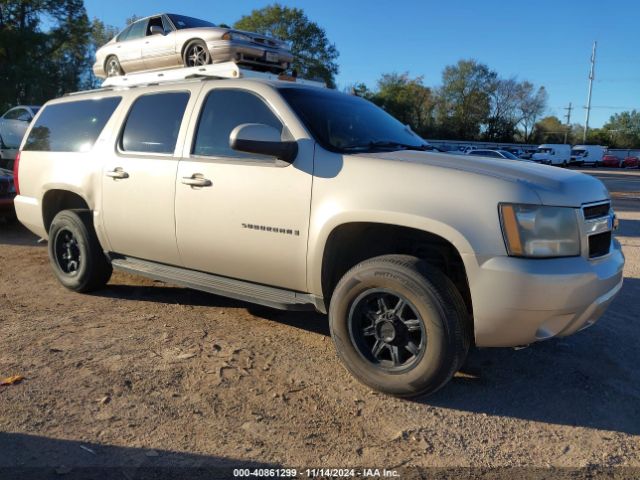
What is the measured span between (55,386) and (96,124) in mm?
2677

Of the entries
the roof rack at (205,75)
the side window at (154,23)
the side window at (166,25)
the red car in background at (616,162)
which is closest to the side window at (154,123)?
the roof rack at (205,75)

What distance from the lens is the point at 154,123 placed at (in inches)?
181

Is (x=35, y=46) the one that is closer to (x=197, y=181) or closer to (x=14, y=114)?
(x=14, y=114)

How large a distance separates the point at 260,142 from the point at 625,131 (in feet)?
344

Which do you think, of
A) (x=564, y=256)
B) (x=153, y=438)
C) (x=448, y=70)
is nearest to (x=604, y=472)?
(x=564, y=256)

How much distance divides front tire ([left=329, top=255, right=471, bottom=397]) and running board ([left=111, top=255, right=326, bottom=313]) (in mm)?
350

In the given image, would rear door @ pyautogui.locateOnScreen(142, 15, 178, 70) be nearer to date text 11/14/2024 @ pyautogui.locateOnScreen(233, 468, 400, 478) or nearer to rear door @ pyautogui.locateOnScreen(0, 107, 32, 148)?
rear door @ pyautogui.locateOnScreen(0, 107, 32, 148)

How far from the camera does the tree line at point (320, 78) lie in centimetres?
3800

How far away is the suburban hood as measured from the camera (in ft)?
9.89

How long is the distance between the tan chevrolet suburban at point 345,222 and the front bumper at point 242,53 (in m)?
2.27

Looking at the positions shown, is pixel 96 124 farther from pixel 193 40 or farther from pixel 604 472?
pixel 604 472

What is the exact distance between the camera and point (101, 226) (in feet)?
16.1

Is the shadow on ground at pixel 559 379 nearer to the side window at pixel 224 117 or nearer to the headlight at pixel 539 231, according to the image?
the headlight at pixel 539 231

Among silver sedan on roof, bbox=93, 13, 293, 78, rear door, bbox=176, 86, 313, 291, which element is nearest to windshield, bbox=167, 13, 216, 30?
silver sedan on roof, bbox=93, 13, 293, 78
